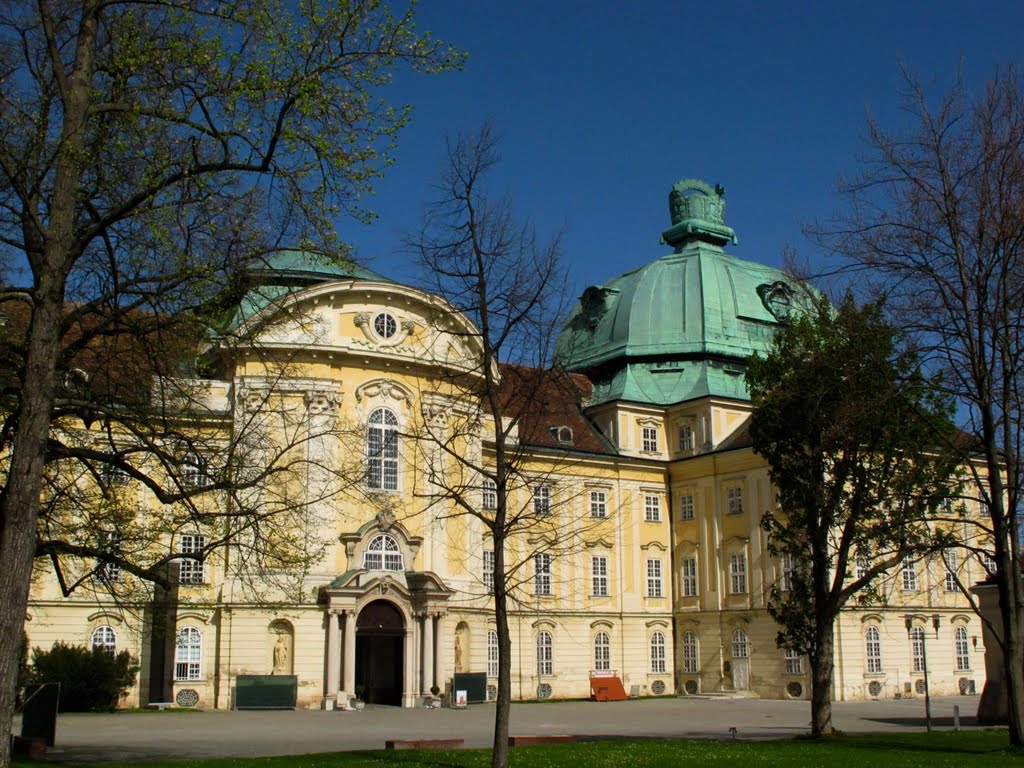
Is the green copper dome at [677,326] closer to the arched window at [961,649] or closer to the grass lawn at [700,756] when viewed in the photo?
the arched window at [961,649]

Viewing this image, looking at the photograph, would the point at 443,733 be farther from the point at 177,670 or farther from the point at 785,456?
the point at 177,670

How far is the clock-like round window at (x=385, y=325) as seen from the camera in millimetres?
40406

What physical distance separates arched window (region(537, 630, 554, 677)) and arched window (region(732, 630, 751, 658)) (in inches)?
291

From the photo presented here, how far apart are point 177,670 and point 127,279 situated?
87.0 feet

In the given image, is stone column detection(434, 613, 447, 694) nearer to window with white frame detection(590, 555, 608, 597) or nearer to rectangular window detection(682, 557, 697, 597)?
window with white frame detection(590, 555, 608, 597)

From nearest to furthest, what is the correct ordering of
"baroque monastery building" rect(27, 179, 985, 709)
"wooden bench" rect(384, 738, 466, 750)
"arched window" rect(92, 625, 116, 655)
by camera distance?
"wooden bench" rect(384, 738, 466, 750) → "arched window" rect(92, 625, 116, 655) → "baroque monastery building" rect(27, 179, 985, 709)

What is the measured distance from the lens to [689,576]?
48906 mm

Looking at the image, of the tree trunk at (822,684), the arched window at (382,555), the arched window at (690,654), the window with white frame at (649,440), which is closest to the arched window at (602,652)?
the arched window at (690,654)

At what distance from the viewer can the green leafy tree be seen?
21.6 meters

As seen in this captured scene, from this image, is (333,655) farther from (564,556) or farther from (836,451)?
(836,451)

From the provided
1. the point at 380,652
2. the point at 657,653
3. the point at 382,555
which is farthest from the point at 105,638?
the point at 657,653

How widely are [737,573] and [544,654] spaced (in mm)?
8503

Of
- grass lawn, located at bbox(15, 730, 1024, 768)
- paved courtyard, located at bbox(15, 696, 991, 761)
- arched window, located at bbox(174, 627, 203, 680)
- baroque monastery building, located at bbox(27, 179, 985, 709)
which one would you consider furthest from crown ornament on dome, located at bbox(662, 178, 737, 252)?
grass lawn, located at bbox(15, 730, 1024, 768)

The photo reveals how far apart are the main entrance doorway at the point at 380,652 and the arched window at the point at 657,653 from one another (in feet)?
39.7
